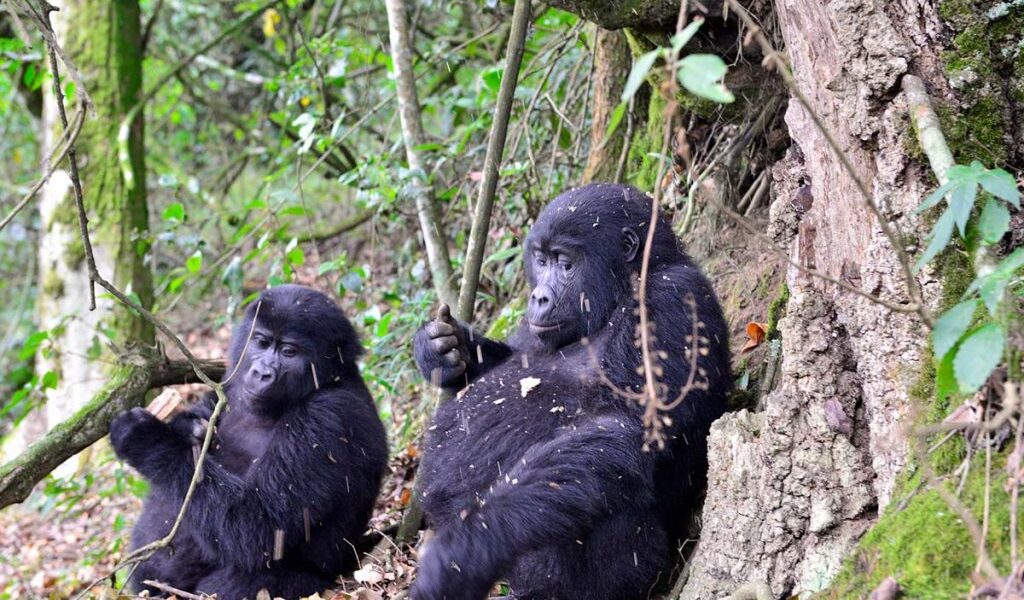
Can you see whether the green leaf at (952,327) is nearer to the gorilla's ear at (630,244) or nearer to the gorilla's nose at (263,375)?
the gorilla's ear at (630,244)

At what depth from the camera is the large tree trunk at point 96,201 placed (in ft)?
25.0

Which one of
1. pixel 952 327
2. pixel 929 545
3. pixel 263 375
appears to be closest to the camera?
pixel 952 327

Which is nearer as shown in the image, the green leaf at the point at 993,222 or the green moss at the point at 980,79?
the green leaf at the point at 993,222

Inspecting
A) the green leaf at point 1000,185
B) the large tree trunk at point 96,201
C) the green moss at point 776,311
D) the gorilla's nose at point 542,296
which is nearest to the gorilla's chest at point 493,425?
the gorilla's nose at point 542,296

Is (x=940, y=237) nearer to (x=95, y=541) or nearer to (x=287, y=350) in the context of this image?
(x=287, y=350)

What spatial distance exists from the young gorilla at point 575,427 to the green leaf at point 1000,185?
1.06 meters

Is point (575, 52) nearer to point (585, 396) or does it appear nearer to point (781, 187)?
point (781, 187)

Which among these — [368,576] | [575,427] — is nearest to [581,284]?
[575,427]

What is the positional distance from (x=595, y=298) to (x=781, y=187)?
82 centimetres

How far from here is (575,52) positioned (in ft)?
20.9

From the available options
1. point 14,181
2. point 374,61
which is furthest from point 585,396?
point 14,181

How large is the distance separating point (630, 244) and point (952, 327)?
6.06 ft

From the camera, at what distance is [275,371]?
184 inches

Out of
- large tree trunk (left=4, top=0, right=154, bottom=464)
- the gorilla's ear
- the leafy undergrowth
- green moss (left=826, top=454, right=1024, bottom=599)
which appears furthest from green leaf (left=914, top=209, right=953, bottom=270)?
large tree trunk (left=4, top=0, right=154, bottom=464)
